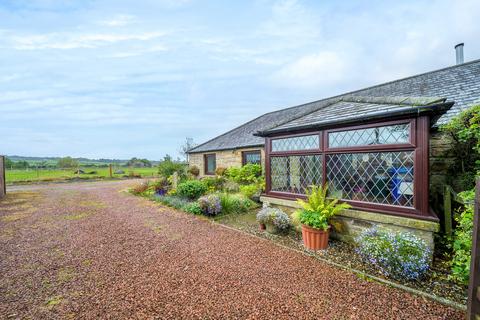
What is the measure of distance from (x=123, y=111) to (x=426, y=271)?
25.2 metres

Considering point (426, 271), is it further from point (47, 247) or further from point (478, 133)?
point (47, 247)

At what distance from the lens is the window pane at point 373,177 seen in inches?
151

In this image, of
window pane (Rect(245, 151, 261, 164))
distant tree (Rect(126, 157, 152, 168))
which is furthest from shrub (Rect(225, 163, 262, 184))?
distant tree (Rect(126, 157, 152, 168))

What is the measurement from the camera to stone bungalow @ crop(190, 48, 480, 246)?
3566 millimetres

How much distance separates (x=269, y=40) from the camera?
32.6ft

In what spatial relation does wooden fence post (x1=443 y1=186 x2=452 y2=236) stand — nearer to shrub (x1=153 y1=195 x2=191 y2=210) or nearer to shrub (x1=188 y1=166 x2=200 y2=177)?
shrub (x1=153 y1=195 x2=191 y2=210)

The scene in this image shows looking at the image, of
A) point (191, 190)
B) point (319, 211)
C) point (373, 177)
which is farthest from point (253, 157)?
point (373, 177)

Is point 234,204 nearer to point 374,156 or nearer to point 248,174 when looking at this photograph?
point 248,174

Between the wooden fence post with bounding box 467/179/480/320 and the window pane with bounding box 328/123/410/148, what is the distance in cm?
216

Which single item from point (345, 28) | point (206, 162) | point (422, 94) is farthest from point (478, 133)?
point (206, 162)

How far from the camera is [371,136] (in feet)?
13.7

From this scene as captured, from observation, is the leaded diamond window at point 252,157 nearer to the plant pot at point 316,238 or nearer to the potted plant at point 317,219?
the potted plant at point 317,219

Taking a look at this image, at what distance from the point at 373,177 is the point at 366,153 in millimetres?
510

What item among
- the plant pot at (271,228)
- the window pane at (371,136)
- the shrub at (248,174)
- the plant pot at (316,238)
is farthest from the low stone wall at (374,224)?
the shrub at (248,174)
